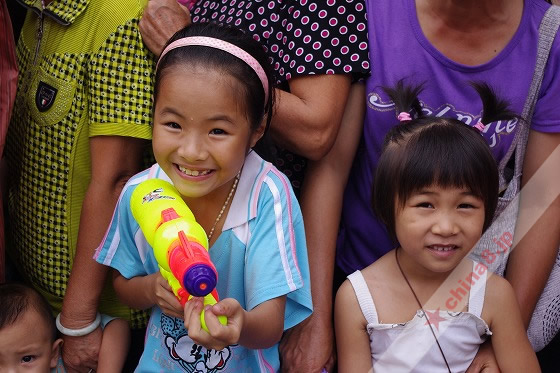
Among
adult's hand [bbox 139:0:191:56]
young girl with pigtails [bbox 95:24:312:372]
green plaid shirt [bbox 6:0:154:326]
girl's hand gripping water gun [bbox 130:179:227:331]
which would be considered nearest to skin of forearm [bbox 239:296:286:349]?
young girl with pigtails [bbox 95:24:312:372]

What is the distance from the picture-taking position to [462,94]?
2252 mm

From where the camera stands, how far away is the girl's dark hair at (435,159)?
1995 millimetres

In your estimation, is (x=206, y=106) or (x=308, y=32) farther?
(x=308, y=32)

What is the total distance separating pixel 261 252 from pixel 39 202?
78cm

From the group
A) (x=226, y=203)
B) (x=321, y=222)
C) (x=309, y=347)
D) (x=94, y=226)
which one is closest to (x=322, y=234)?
(x=321, y=222)

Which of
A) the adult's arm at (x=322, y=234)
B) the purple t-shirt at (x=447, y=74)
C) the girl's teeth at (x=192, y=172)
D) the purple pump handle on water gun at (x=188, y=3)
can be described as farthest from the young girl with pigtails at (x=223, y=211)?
the purple pump handle on water gun at (x=188, y=3)

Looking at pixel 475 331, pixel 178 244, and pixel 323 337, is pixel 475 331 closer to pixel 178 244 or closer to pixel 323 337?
pixel 323 337

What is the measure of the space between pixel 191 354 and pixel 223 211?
0.36m

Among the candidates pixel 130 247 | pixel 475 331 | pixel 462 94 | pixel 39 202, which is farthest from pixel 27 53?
pixel 475 331

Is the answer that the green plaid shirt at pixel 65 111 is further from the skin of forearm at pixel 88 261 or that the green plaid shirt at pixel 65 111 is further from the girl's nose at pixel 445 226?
the girl's nose at pixel 445 226

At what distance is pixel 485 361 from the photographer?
2096 mm

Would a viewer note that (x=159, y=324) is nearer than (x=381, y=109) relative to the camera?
Yes

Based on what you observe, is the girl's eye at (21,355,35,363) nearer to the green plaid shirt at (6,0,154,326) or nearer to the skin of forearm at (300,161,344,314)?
the green plaid shirt at (6,0,154,326)

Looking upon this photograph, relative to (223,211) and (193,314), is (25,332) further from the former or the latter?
(193,314)
